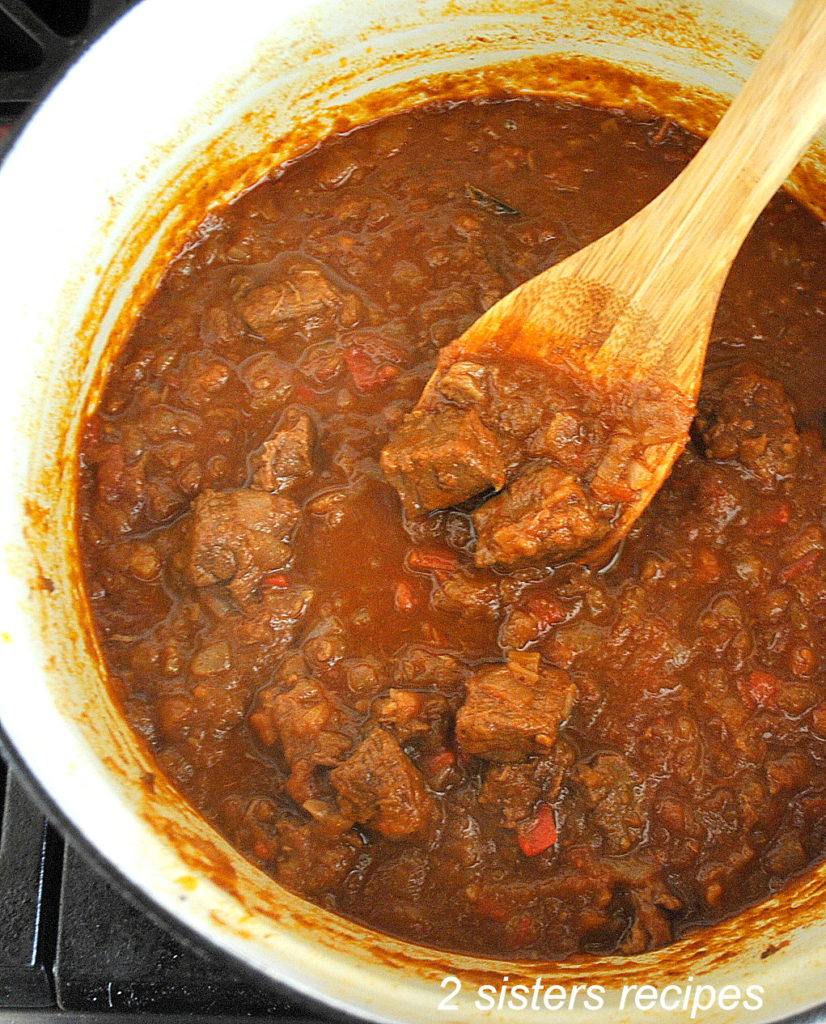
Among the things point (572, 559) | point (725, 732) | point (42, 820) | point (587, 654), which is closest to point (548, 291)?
point (572, 559)

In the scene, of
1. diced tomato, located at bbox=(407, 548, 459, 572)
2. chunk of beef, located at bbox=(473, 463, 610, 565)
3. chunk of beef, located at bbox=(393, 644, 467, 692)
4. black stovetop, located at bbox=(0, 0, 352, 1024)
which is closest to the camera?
black stovetop, located at bbox=(0, 0, 352, 1024)

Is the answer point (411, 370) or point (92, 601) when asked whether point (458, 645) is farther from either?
point (92, 601)

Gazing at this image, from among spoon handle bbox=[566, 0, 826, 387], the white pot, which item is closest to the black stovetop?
the white pot

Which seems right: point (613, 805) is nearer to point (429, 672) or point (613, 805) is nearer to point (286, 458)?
point (429, 672)

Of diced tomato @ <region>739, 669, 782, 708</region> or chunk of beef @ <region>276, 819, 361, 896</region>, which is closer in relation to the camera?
chunk of beef @ <region>276, 819, 361, 896</region>

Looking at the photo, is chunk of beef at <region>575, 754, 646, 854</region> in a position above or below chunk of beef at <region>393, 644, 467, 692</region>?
below

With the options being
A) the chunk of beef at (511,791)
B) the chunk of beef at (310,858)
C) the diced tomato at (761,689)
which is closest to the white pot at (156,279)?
the chunk of beef at (310,858)

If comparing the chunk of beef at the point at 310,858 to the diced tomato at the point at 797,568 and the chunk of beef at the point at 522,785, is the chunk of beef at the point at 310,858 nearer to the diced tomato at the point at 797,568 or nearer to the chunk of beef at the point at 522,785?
the chunk of beef at the point at 522,785

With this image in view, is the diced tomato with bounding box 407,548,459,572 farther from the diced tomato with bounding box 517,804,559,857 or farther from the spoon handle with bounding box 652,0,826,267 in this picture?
the spoon handle with bounding box 652,0,826,267
